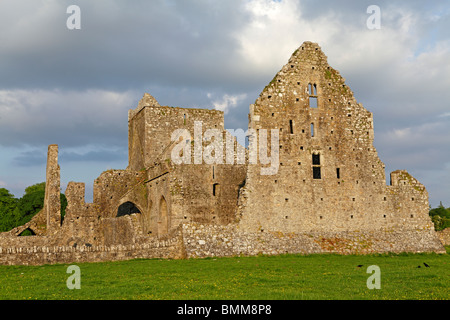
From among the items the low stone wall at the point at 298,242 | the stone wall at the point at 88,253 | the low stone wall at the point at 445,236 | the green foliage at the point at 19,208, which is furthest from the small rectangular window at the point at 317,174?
the green foliage at the point at 19,208

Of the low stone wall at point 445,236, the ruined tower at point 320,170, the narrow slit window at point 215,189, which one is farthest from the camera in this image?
the low stone wall at point 445,236

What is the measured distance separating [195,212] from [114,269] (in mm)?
12991

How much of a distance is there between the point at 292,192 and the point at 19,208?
4942cm

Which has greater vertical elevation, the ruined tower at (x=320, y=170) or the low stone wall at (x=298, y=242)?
the ruined tower at (x=320, y=170)

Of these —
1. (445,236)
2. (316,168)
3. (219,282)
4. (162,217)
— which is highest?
(316,168)

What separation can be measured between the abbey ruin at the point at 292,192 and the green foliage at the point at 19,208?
31.8m

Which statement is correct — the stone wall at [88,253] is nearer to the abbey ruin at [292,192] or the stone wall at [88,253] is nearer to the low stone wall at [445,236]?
the abbey ruin at [292,192]

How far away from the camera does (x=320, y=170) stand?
1216 inches

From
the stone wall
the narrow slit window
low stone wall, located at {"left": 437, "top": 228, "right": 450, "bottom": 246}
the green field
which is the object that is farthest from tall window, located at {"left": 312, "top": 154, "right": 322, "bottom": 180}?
low stone wall, located at {"left": 437, "top": 228, "right": 450, "bottom": 246}

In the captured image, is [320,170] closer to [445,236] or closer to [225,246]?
[225,246]

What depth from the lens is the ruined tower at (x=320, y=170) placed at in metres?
29.3

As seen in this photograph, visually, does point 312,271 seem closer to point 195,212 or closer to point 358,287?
A: point 358,287

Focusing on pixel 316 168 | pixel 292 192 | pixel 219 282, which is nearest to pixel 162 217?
pixel 292 192

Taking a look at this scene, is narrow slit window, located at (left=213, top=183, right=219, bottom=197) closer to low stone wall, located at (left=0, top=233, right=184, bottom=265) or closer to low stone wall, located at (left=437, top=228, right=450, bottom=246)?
low stone wall, located at (left=0, top=233, right=184, bottom=265)
